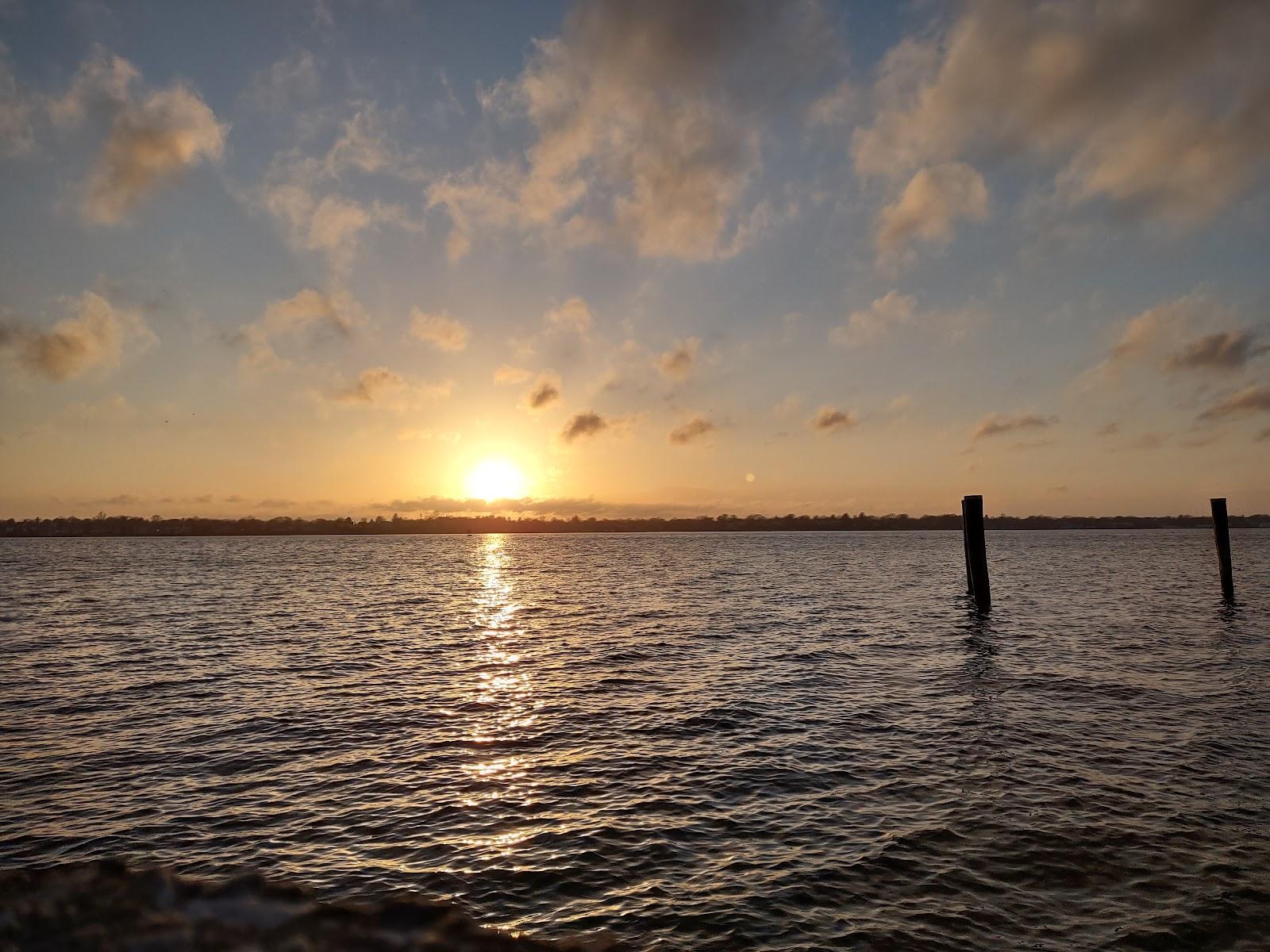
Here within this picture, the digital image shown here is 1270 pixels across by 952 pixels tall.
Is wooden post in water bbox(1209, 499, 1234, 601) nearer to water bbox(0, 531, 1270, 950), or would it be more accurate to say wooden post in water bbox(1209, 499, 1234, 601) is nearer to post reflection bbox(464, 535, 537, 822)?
water bbox(0, 531, 1270, 950)

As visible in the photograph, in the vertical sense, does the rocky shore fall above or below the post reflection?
above

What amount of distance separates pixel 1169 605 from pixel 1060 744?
33261 mm

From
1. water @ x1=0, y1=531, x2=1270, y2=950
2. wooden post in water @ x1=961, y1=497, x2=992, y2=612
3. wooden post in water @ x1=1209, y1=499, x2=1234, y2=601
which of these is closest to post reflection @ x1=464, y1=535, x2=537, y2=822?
water @ x1=0, y1=531, x2=1270, y2=950

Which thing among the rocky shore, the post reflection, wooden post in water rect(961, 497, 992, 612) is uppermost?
wooden post in water rect(961, 497, 992, 612)

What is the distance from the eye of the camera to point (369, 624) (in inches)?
1486

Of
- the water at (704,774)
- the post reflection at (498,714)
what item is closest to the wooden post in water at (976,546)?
the water at (704,774)

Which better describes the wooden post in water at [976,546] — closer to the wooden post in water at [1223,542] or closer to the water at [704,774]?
the water at [704,774]

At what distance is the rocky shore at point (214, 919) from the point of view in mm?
7465

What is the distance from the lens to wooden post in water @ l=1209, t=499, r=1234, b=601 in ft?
122

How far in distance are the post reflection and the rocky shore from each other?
289 centimetres

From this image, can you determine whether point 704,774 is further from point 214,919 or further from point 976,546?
point 976,546

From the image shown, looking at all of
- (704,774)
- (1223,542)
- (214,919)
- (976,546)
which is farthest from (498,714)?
(1223,542)

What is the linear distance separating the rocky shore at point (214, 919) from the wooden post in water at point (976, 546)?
110ft

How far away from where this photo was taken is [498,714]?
1892cm
